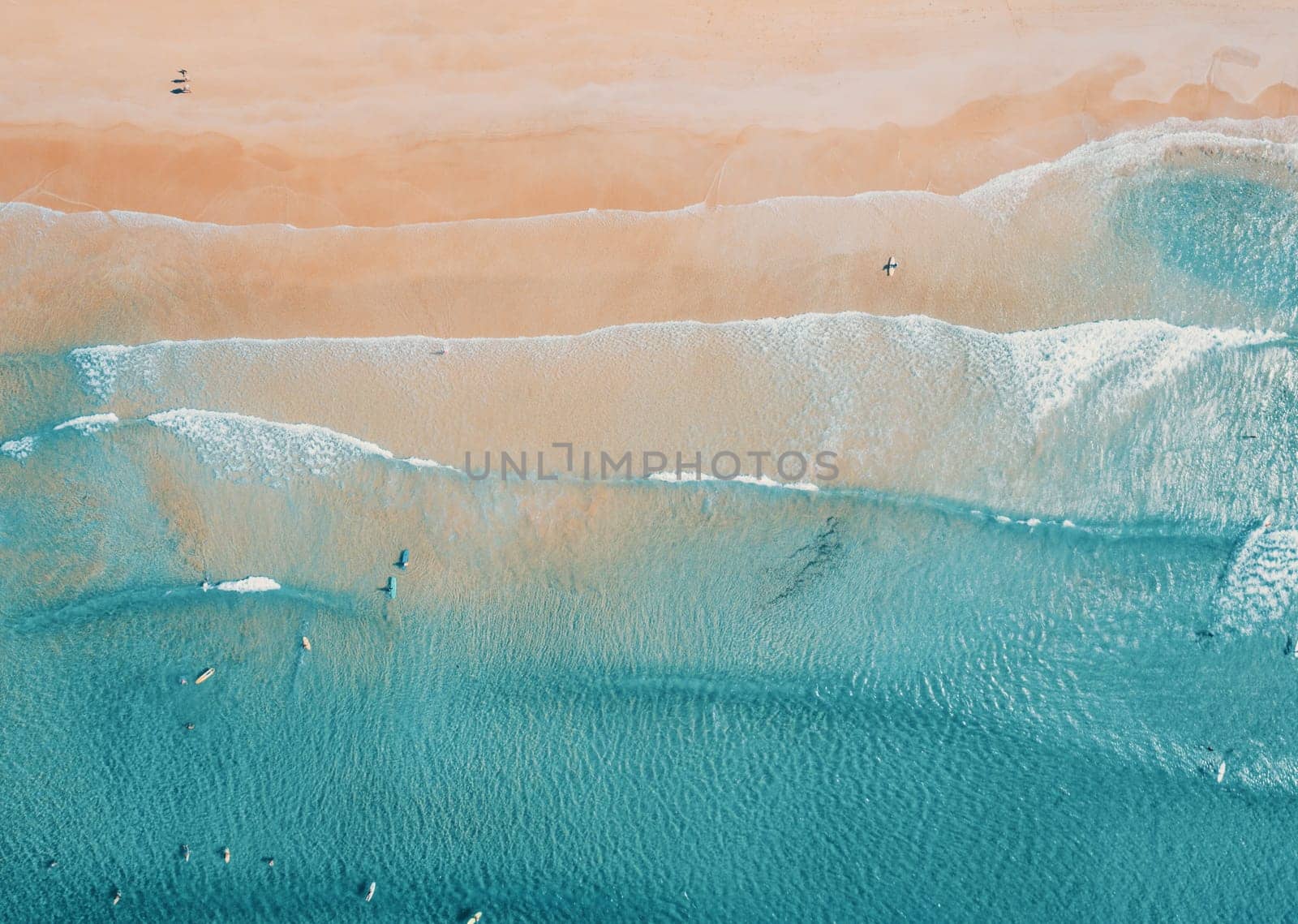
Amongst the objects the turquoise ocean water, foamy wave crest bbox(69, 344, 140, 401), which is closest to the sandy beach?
foamy wave crest bbox(69, 344, 140, 401)

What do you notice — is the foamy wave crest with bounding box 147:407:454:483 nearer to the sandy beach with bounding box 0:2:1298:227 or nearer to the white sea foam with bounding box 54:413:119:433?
the white sea foam with bounding box 54:413:119:433

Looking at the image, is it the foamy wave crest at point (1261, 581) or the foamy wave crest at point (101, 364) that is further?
the foamy wave crest at point (101, 364)

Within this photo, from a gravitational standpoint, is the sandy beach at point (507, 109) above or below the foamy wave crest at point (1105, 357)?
above

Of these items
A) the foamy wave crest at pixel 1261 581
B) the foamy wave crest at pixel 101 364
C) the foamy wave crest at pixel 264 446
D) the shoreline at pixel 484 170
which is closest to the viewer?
the foamy wave crest at pixel 1261 581

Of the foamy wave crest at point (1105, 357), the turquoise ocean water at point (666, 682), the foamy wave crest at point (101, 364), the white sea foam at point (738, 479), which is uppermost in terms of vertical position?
the foamy wave crest at point (1105, 357)

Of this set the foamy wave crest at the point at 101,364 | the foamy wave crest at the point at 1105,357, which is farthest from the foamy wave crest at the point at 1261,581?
the foamy wave crest at the point at 101,364

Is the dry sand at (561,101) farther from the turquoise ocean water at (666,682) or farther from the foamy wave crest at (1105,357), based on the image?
the turquoise ocean water at (666,682)
